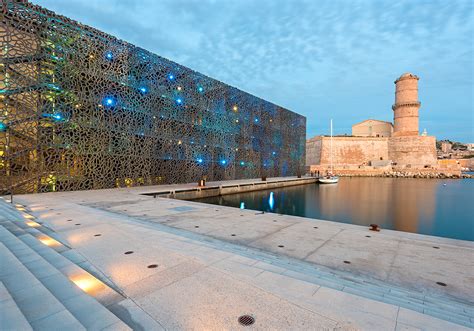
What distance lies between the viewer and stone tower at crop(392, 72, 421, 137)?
205 feet

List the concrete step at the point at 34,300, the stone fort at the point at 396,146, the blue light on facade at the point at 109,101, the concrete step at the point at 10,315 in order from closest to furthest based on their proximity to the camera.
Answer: the concrete step at the point at 10,315 < the concrete step at the point at 34,300 < the blue light on facade at the point at 109,101 < the stone fort at the point at 396,146

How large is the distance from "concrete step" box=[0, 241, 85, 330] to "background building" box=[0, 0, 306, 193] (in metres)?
16.0

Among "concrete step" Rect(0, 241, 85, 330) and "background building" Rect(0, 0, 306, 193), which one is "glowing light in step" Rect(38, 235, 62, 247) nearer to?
"concrete step" Rect(0, 241, 85, 330)

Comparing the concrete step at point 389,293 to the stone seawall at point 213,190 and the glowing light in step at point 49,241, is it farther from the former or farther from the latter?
the stone seawall at point 213,190

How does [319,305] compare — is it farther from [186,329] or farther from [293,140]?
[293,140]

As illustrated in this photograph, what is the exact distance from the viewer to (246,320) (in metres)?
2.68

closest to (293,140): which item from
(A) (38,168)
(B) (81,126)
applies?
(B) (81,126)

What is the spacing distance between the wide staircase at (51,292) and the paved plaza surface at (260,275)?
0.03m

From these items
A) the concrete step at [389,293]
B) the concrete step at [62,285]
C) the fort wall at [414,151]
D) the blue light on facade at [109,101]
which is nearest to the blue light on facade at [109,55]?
the blue light on facade at [109,101]

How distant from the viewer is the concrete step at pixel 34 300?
7.81 feet

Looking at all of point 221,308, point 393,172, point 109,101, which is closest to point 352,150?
point 393,172

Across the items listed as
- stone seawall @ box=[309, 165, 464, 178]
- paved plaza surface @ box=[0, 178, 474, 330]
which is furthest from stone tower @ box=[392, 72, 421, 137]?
paved plaza surface @ box=[0, 178, 474, 330]

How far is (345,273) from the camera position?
16.1ft

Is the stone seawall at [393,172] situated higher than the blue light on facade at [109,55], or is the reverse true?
the blue light on facade at [109,55]
